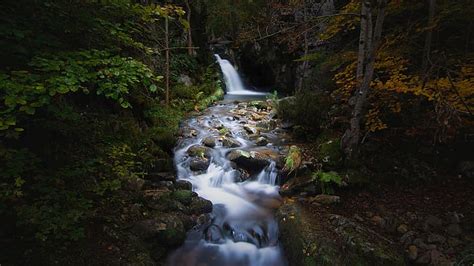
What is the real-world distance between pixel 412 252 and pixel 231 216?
3408 millimetres

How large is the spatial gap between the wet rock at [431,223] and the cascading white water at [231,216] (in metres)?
2.58

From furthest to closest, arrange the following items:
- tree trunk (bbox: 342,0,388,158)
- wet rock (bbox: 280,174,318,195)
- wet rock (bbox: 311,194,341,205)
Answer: wet rock (bbox: 280,174,318,195)
wet rock (bbox: 311,194,341,205)
tree trunk (bbox: 342,0,388,158)

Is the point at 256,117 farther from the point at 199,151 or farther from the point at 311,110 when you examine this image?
the point at 199,151

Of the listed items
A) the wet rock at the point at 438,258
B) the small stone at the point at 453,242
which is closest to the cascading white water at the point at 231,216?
the wet rock at the point at 438,258

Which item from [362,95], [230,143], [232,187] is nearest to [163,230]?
[232,187]

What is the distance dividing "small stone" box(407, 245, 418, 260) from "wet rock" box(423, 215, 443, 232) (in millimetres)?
506

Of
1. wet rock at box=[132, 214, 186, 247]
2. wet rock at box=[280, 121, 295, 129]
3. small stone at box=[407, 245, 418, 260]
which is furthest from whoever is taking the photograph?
wet rock at box=[280, 121, 295, 129]

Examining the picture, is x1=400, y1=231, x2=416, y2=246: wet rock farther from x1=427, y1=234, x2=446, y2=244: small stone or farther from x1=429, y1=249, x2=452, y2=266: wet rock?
x1=429, y1=249, x2=452, y2=266: wet rock

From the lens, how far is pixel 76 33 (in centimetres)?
407

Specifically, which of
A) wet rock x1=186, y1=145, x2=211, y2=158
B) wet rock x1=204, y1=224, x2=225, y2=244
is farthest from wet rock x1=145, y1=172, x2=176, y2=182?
wet rock x1=204, y1=224, x2=225, y2=244

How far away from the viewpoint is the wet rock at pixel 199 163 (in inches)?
334

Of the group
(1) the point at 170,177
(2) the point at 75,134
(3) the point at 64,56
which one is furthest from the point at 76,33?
(1) the point at 170,177

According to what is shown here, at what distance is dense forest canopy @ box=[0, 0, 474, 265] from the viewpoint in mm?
3568

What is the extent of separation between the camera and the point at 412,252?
5.31 meters
